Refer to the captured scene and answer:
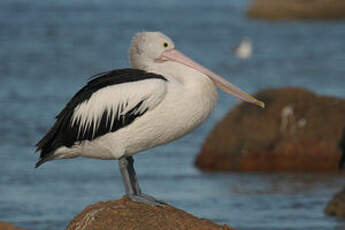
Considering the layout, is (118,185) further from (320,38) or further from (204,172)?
(320,38)

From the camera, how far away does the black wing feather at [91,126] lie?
7012 mm

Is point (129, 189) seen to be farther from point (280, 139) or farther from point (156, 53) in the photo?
point (280, 139)

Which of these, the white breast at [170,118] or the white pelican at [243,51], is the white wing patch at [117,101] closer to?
the white breast at [170,118]

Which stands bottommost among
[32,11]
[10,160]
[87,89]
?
[87,89]

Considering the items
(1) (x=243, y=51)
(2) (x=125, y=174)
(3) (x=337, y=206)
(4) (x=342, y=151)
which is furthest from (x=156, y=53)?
(1) (x=243, y=51)

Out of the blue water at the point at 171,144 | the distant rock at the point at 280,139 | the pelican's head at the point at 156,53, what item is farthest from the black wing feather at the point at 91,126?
the distant rock at the point at 280,139

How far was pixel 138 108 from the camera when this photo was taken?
6.94 meters

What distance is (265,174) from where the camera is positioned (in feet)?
43.8

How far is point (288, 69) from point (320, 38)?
11305 millimetres

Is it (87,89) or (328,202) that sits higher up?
(87,89)

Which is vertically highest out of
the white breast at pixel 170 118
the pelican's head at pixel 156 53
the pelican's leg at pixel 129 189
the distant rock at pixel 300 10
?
the distant rock at pixel 300 10

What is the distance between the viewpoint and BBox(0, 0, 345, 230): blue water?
11508 mm

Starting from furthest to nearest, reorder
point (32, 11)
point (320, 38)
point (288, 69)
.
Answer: point (32, 11) < point (320, 38) < point (288, 69)

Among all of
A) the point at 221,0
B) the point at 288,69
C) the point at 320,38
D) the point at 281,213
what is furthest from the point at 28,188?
the point at 221,0
